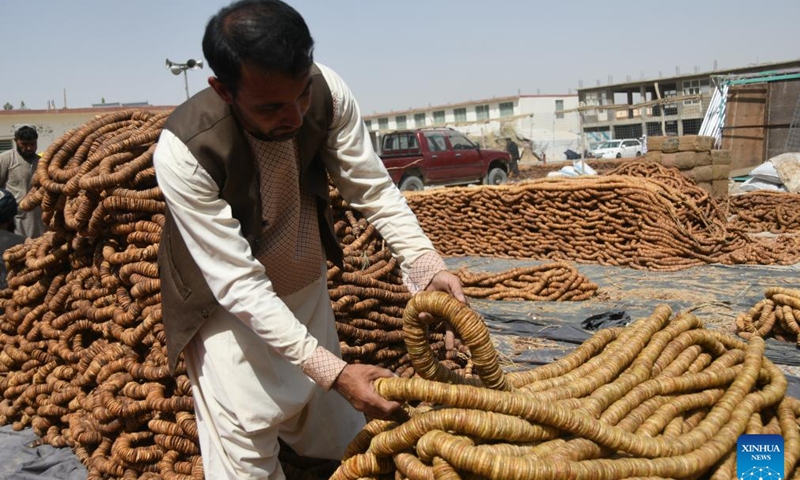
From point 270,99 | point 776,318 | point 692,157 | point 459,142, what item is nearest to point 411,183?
point 459,142

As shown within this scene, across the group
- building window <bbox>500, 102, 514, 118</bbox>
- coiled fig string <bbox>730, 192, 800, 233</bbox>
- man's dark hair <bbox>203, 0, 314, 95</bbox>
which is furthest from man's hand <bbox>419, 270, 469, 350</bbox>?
building window <bbox>500, 102, 514, 118</bbox>

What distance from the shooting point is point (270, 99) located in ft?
4.92

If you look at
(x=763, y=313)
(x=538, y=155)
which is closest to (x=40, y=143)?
(x=538, y=155)

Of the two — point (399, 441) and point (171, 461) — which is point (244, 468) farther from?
point (171, 461)

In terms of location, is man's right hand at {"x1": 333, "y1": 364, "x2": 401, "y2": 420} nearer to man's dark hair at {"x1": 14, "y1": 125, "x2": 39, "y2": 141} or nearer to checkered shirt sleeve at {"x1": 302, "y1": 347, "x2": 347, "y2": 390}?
checkered shirt sleeve at {"x1": 302, "y1": 347, "x2": 347, "y2": 390}

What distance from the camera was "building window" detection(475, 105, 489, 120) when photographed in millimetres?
50688

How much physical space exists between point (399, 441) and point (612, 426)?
1.75ft

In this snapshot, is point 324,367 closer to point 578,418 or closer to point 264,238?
point 264,238

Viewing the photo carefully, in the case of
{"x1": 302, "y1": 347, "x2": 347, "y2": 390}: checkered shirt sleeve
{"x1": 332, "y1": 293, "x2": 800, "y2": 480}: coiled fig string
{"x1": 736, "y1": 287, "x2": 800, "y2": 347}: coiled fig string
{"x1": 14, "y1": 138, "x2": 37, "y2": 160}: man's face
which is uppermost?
{"x1": 14, "y1": 138, "x2": 37, "y2": 160}: man's face

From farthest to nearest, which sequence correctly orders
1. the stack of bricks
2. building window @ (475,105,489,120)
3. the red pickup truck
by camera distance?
building window @ (475,105,489,120)
the red pickup truck
the stack of bricks

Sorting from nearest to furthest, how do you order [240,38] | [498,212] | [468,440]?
1. [240,38]
2. [468,440]
3. [498,212]

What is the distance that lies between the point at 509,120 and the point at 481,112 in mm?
18663

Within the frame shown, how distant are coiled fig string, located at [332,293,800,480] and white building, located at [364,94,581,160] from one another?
1176 inches

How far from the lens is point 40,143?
2547cm
